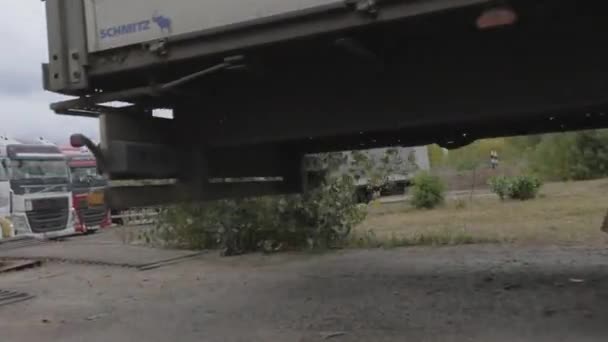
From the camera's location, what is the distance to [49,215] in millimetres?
19750

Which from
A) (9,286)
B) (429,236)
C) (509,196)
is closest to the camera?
(9,286)

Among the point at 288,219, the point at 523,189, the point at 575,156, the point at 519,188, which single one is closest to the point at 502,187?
the point at 519,188

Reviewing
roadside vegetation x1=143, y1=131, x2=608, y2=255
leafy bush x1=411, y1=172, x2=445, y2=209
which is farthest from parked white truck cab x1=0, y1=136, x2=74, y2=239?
leafy bush x1=411, y1=172, x2=445, y2=209

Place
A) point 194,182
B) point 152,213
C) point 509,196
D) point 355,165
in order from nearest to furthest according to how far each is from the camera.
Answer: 1. point 194,182
2. point 355,165
3. point 152,213
4. point 509,196

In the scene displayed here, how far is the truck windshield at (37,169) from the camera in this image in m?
18.8

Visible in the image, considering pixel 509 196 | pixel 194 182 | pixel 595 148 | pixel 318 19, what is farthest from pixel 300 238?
pixel 595 148

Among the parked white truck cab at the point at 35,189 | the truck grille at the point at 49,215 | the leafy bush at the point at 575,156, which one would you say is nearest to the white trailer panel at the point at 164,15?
the parked white truck cab at the point at 35,189

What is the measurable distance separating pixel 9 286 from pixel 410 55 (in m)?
8.17

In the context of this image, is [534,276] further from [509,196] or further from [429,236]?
[509,196]

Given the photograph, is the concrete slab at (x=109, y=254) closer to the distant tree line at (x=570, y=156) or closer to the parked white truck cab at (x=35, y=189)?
the parked white truck cab at (x=35, y=189)

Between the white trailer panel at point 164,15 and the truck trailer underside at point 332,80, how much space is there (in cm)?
8

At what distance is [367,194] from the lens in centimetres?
1672

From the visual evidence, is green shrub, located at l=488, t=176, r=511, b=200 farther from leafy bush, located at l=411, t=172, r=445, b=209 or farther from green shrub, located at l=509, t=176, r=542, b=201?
leafy bush, located at l=411, t=172, r=445, b=209

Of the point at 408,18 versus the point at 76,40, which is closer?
the point at 408,18
